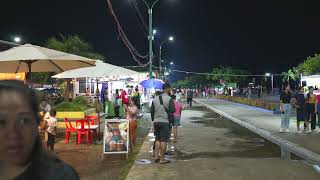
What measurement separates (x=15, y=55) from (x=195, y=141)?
22.1ft

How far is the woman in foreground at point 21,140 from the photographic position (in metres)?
1.70

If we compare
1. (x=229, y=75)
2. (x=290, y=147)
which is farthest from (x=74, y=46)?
(x=229, y=75)

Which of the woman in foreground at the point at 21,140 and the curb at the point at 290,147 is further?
the curb at the point at 290,147

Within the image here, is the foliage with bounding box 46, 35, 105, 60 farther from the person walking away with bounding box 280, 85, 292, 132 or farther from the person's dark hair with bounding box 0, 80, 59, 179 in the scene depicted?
the person's dark hair with bounding box 0, 80, 59, 179

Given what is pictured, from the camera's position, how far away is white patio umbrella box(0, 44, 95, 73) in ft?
34.5

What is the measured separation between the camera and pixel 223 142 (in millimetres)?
14766

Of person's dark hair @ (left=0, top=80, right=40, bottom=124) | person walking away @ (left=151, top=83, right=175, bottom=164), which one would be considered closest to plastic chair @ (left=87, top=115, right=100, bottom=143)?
person walking away @ (left=151, top=83, right=175, bottom=164)

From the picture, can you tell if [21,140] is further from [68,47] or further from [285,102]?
[68,47]

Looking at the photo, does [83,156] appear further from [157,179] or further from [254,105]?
[254,105]

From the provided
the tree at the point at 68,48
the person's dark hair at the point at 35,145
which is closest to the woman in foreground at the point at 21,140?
the person's dark hair at the point at 35,145

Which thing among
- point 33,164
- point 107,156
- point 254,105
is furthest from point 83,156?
point 254,105

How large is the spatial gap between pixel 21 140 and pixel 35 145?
0.08 meters

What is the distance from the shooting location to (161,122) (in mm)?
10852

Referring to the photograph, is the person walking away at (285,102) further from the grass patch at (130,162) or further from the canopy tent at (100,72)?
the canopy tent at (100,72)
